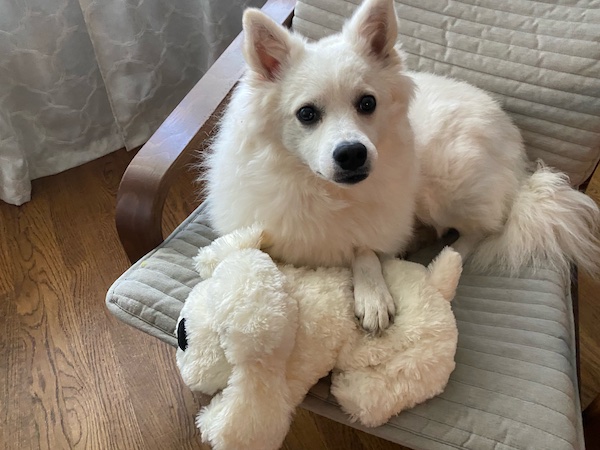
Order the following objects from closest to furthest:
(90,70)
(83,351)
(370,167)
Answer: (370,167)
(83,351)
(90,70)

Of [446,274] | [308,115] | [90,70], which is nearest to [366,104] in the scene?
[308,115]

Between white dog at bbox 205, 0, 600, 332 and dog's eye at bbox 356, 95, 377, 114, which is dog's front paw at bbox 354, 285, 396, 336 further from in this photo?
dog's eye at bbox 356, 95, 377, 114

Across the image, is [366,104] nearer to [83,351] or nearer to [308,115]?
[308,115]

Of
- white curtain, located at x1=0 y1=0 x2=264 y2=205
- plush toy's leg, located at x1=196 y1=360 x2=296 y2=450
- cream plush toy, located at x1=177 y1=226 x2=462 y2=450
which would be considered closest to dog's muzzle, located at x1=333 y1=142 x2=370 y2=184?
cream plush toy, located at x1=177 y1=226 x2=462 y2=450

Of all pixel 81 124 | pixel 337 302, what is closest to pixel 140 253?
pixel 337 302

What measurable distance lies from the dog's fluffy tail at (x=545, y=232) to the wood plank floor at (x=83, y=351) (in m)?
0.53

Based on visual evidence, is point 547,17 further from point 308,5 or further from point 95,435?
point 95,435

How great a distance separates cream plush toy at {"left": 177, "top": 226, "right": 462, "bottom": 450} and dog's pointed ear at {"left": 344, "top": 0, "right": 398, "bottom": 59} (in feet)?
1.47

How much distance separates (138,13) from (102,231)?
0.81 metres

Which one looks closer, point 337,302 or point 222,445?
point 222,445

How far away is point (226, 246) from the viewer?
3.59ft

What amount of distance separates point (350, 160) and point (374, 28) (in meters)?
0.30

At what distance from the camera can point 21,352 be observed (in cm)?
175

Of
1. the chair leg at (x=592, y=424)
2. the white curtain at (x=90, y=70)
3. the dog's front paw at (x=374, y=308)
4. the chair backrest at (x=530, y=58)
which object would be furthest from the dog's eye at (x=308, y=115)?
the white curtain at (x=90, y=70)
